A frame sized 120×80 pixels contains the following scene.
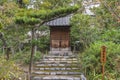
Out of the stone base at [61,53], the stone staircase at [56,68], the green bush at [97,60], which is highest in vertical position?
the green bush at [97,60]

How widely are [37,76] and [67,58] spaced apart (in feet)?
10.3

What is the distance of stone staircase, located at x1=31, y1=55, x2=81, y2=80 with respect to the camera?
11.7 metres

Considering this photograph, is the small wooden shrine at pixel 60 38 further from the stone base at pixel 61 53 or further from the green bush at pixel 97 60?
the green bush at pixel 97 60

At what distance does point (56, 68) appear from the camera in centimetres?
1283

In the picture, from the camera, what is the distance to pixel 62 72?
12.3m

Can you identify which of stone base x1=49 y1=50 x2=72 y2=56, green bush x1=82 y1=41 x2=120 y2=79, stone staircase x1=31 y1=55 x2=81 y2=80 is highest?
green bush x1=82 y1=41 x2=120 y2=79

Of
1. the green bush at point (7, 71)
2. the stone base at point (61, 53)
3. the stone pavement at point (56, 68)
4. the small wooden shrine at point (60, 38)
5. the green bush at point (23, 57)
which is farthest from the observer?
the small wooden shrine at point (60, 38)

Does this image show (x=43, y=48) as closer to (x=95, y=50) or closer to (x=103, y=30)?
(x=103, y=30)

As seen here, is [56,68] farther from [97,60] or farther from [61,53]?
[97,60]

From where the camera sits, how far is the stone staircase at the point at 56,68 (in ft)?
38.4

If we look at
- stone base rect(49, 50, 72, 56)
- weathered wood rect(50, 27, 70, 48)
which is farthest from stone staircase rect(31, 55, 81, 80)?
weathered wood rect(50, 27, 70, 48)

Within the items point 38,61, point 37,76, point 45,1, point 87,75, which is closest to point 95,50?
point 87,75

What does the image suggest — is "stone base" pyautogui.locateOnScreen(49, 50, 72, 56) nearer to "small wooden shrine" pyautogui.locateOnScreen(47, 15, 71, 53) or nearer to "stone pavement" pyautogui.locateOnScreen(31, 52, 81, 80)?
"small wooden shrine" pyautogui.locateOnScreen(47, 15, 71, 53)

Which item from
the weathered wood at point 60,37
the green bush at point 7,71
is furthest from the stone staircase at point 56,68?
the green bush at point 7,71
